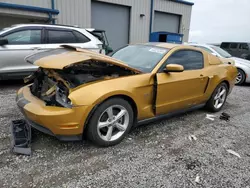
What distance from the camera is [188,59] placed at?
3.77m

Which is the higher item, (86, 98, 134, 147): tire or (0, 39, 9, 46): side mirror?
(0, 39, 9, 46): side mirror

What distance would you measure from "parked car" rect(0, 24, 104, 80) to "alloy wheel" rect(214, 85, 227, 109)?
12.9 ft

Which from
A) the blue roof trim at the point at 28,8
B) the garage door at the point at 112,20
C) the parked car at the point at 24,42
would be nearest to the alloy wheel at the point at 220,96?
the parked car at the point at 24,42

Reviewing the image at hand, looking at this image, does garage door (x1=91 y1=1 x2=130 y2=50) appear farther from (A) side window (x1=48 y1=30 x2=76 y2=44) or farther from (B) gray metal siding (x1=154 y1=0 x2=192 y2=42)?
(A) side window (x1=48 y1=30 x2=76 y2=44)

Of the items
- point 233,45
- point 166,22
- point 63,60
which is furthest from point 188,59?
point 233,45

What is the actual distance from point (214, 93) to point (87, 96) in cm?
296

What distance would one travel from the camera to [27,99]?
276 centimetres

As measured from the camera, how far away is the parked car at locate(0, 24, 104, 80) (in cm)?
510

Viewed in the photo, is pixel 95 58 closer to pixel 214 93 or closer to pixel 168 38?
→ pixel 214 93

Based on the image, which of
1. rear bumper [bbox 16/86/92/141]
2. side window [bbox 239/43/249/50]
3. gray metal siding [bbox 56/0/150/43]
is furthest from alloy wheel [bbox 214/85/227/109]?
side window [bbox 239/43/249/50]

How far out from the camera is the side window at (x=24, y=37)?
16.9ft

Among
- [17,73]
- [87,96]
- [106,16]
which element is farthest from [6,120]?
[106,16]

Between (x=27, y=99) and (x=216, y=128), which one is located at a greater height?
(x=27, y=99)

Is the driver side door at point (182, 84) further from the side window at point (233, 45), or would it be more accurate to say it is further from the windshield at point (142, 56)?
the side window at point (233, 45)
